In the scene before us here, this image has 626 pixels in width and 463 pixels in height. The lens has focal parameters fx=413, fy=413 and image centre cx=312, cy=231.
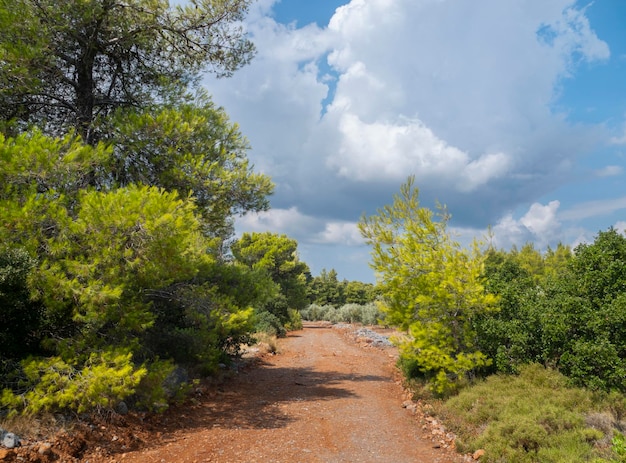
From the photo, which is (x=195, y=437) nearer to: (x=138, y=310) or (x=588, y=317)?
(x=138, y=310)

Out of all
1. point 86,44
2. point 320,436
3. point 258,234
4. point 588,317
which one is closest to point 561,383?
point 588,317

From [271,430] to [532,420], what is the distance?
455cm

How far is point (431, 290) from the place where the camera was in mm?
9555

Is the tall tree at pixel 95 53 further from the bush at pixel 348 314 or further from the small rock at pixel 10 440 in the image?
the bush at pixel 348 314

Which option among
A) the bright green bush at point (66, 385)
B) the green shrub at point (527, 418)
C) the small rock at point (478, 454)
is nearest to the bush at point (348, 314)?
the green shrub at point (527, 418)

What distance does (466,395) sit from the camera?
848 centimetres

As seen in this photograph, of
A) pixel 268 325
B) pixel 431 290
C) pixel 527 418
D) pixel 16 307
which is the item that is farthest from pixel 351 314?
pixel 16 307

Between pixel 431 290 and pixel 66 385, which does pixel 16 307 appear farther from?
pixel 431 290

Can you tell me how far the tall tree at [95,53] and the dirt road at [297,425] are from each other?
7.22 m

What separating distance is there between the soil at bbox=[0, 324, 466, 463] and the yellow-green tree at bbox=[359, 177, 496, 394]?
141 centimetres

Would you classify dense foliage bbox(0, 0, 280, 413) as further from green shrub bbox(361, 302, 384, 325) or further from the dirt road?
green shrub bbox(361, 302, 384, 325)

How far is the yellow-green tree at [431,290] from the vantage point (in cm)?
918

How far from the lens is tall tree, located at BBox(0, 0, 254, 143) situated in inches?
341

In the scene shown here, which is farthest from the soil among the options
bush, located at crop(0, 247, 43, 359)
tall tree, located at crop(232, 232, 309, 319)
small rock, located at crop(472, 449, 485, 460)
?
tall tree, located at crop(232, 232, 309, 319)
